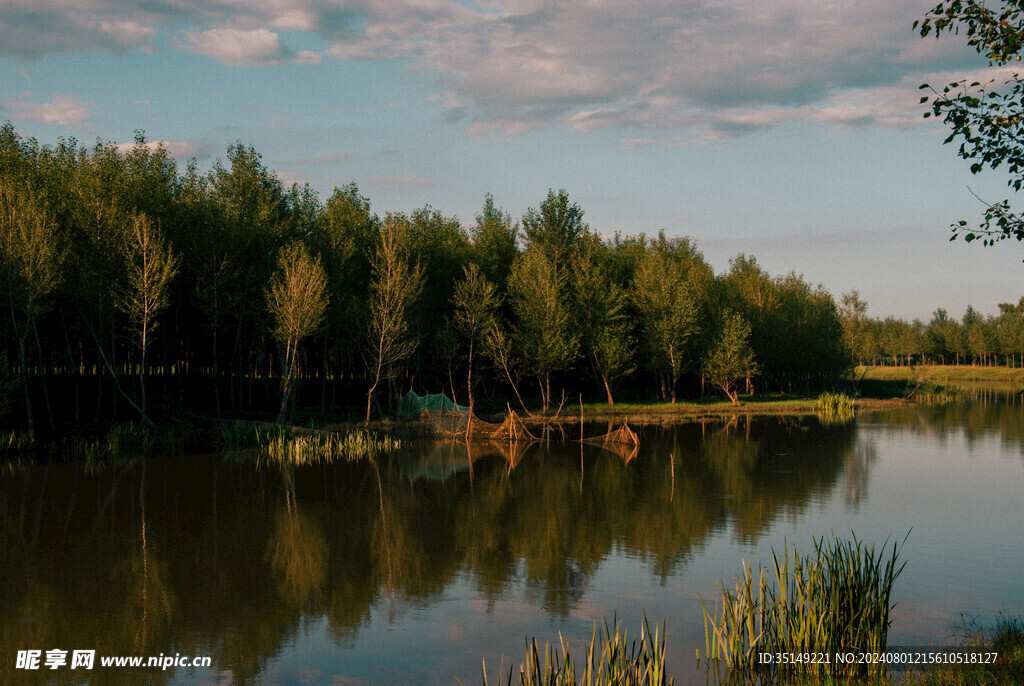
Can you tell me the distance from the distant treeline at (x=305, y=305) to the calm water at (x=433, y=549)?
11815mm

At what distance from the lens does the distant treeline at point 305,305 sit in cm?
4162

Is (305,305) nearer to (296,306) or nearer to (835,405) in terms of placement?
(296,306)

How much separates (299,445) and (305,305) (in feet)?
33.3

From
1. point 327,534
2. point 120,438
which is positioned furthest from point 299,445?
point 327,534

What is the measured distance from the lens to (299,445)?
39281mm

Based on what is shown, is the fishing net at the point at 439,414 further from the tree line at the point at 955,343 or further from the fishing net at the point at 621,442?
the tree line at the point at 955,343

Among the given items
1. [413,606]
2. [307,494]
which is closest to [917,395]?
[307,494]

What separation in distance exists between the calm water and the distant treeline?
38.8ft

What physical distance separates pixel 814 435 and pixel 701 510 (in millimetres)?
27048

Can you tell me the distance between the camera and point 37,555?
2059cm

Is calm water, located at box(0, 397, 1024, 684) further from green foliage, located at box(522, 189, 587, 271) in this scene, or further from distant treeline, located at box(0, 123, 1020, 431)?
green foliage, located at box(522, 189, 587, 271)

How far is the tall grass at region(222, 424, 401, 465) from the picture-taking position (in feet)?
127

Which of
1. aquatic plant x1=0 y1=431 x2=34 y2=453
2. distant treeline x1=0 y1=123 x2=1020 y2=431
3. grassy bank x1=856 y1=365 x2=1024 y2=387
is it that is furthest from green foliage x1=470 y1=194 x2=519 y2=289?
grassy bank x1=856 y1=365 x2=1024 y2=387

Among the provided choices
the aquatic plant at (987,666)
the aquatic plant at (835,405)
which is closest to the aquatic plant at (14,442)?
the aquatic plant at (987,666)
